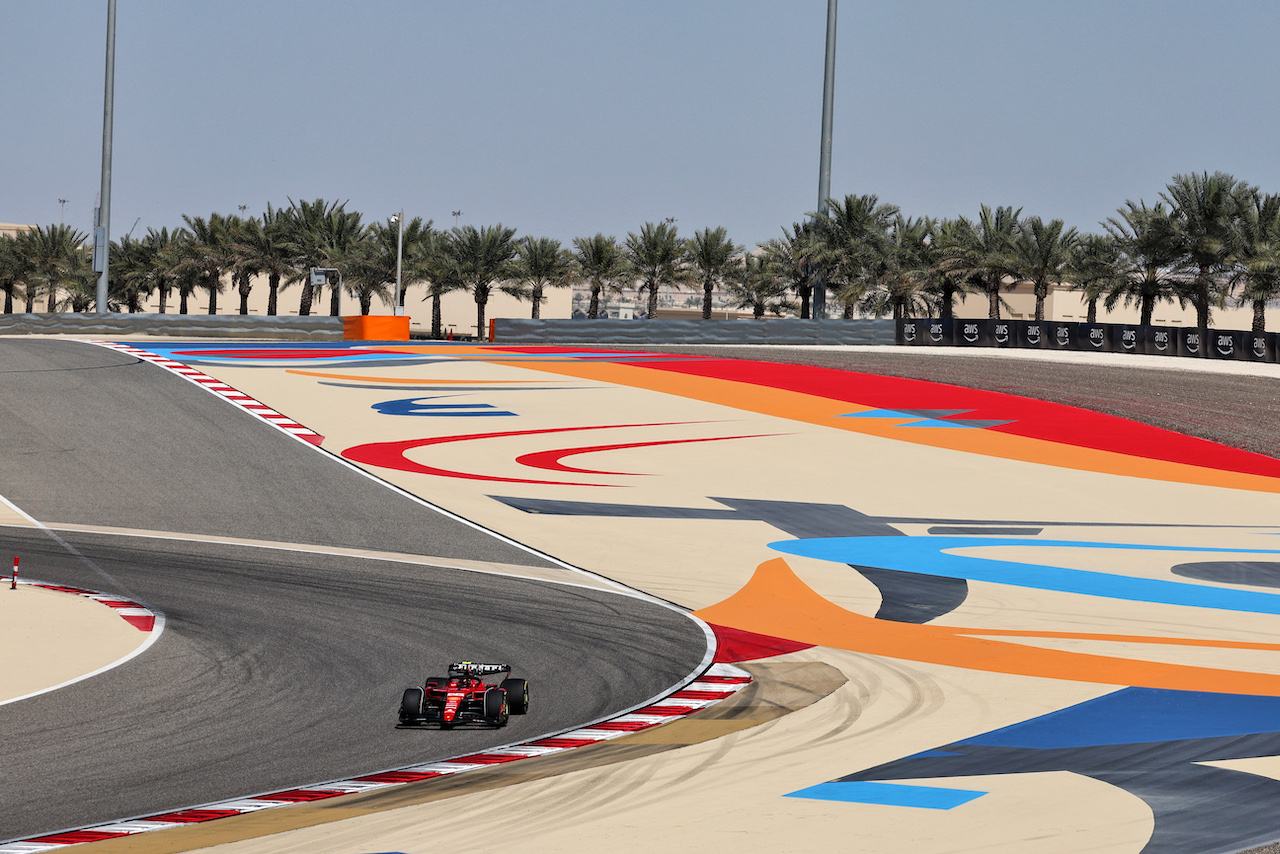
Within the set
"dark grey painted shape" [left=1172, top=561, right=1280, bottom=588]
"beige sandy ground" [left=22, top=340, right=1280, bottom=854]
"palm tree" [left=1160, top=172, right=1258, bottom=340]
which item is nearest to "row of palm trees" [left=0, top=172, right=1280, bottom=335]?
"palm tree" [left=1160, top=172, right=1258, bottom=340]

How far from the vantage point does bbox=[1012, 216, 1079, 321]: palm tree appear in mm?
60406

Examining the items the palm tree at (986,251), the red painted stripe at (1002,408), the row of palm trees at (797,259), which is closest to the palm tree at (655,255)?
the row of palm trees at (797,259)

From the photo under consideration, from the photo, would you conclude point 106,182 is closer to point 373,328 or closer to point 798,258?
point 373,328

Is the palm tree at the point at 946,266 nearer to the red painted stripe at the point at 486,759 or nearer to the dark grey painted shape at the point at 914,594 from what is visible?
the dark grey painted shape at the point at 914,594

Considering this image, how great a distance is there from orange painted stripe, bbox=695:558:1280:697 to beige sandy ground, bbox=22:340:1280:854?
33 centimetres

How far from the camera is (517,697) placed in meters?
9.58

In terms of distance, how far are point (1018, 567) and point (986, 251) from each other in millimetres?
47621

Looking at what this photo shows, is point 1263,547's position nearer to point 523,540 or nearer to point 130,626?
point 523,540

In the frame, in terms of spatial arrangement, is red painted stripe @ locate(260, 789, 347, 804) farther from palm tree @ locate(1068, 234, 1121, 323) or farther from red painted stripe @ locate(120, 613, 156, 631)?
palm tree @ locate(1068, 234, 1121, 323)

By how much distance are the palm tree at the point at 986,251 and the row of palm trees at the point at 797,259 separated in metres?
0.09

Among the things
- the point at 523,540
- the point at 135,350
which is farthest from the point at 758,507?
the point at 135,350

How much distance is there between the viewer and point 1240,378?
39.7 m

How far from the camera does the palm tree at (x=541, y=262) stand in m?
67.5

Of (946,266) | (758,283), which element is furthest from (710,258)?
(946,266)
